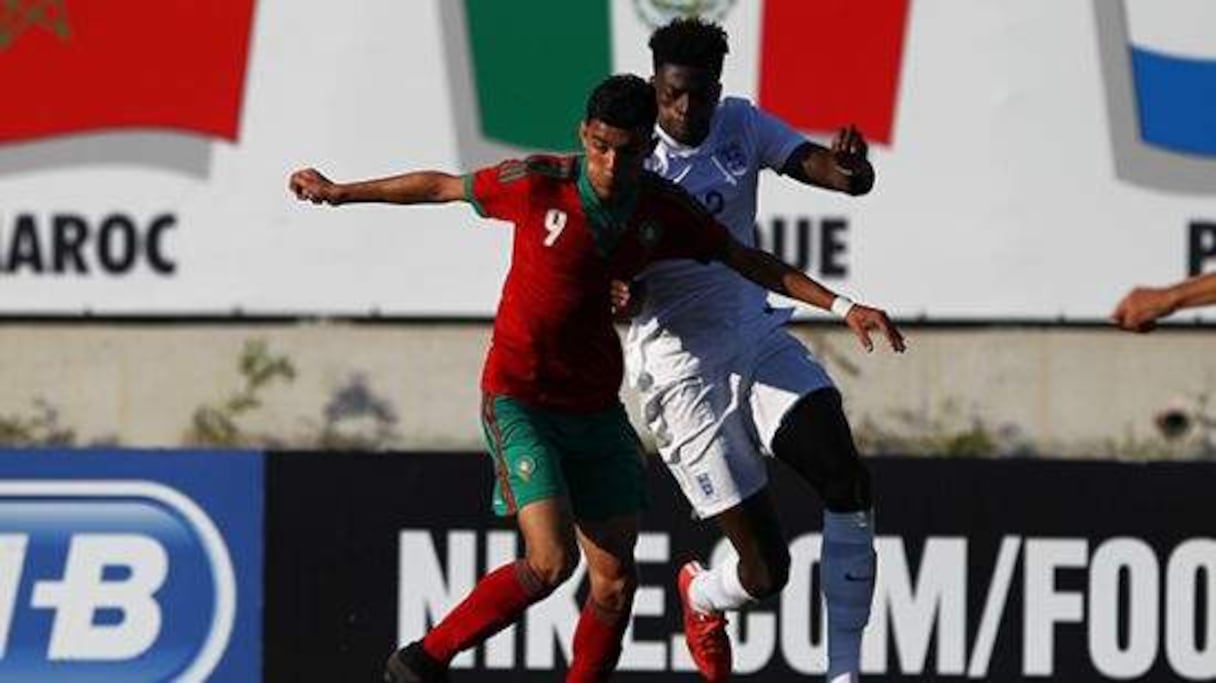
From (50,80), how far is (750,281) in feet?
15.6

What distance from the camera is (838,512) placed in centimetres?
1028

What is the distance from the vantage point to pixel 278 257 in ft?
45.1

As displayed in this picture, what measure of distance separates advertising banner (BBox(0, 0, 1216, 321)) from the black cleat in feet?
12.2

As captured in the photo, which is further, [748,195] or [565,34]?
[565,34]

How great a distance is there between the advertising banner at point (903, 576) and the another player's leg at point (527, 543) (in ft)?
6.90

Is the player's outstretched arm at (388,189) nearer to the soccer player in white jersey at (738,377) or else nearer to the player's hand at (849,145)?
the soccer player in white jersey at (738,377)

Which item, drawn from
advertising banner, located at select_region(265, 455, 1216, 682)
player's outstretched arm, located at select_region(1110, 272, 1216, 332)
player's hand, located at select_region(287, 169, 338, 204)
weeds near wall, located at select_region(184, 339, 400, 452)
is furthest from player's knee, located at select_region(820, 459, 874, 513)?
weeds near wall, located at select_region(184, 339, 400, 452)

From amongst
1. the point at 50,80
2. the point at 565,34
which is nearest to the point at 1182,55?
the point at 565,34

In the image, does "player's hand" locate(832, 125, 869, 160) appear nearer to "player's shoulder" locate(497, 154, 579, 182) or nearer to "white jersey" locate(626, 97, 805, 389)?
"white jersey" locate(626, 97, 805, 389)

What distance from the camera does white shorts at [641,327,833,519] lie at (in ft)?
34.5

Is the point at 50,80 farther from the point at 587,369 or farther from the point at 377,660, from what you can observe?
the point at 587,369

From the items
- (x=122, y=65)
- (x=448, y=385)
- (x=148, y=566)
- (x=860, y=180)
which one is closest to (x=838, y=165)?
(x=860, y=180)

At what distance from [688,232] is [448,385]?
403 centimetres

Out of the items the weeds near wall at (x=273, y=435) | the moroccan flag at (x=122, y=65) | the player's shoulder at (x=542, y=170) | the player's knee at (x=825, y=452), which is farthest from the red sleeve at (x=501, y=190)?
the moroccan flag at (x=122, y=65)
